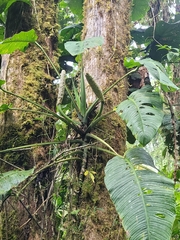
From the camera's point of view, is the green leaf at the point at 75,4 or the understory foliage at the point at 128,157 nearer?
the understory foliage at the point at 128,157

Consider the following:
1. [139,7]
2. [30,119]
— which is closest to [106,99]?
[30,119]

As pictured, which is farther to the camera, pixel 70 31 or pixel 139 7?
pixel 70 31

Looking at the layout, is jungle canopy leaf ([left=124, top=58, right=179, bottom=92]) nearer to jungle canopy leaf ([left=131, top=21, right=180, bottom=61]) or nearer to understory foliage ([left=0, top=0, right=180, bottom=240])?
understory foliage ([left=0, top=0, right=180, bottom=240])

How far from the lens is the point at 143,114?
1.41 metres

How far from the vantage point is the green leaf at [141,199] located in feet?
3.34

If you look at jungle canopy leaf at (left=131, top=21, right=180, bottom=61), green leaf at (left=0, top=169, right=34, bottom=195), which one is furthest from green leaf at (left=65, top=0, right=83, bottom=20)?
green leaf at (left=0, top=169, right=34, bottom=195)

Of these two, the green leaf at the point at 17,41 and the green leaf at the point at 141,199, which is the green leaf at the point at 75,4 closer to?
the green leaf at the point at 17,41

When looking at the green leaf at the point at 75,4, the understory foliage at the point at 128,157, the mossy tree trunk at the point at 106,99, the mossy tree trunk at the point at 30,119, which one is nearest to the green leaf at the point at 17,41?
the understory foliage at the point at 128,157

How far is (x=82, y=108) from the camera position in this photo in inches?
68.7

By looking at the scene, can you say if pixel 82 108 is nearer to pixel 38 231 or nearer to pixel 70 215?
pixel 70 215

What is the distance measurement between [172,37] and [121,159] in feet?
7.14

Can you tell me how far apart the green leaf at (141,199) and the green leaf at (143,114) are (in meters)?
0.14

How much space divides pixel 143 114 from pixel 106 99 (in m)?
0.53

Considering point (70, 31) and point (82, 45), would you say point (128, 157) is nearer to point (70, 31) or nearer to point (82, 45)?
point (82, 45)
